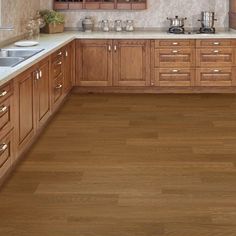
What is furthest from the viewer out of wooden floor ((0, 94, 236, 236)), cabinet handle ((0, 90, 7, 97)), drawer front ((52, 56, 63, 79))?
drawer front ((52, 56, 63, 79))

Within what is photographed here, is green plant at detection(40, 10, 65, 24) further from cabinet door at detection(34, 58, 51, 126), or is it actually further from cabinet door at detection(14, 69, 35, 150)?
cabinet door at detection(14, 69, 35, 150)

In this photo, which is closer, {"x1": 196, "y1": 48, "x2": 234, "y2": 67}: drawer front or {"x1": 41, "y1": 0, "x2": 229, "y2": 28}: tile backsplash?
{"x1": 196, "y1": 48, "x2": 234, "y2": 67}: drawer front

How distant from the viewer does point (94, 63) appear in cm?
807

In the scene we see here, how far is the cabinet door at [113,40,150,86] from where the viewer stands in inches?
313

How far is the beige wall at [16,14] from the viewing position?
6348mm

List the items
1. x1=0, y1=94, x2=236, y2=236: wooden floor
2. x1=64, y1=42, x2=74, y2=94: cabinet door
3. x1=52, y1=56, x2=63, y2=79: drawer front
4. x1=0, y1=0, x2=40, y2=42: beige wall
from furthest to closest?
1. x1=64, y1=42, x2=74, y2=94: cabinet door
2. x1=52, y1=56, x2=63, y2=79: drawer front
3. x1=0, y1=0, x2=40, y2=42: beige wall
4. x1=0, y1=94, x2=236, y2=236: wooden floor

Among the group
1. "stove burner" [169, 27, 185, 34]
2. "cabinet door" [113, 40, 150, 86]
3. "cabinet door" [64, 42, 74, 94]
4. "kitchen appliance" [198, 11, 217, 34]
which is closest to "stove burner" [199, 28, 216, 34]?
"kitchen appliance" [198, 11, 217, 34]

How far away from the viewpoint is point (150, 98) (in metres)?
7.84

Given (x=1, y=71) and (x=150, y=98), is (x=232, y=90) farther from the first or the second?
(x=1, y=71)

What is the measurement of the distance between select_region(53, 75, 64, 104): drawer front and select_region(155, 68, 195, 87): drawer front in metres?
1.60

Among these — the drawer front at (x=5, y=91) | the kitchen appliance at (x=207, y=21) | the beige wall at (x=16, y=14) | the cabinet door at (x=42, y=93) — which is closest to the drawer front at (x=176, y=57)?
the kitchen appliance at (x=207, y=21)

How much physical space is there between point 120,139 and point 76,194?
167 centimetres

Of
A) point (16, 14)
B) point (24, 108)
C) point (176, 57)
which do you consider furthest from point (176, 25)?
point (24, 108)

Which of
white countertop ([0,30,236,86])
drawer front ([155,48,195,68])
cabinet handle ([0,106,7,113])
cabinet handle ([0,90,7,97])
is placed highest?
white countertop ([0,30,236,86])
